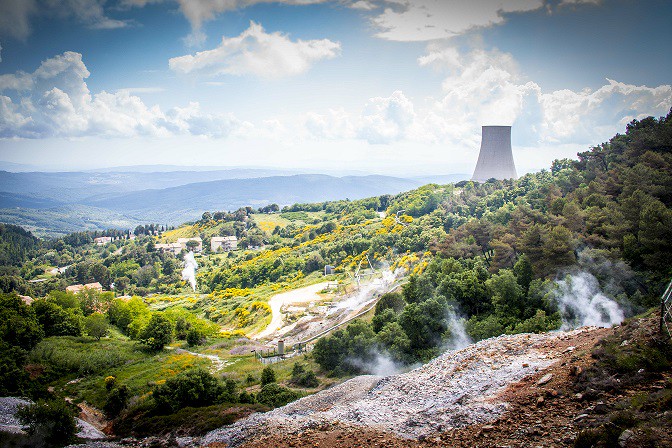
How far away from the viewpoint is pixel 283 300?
5606 cm

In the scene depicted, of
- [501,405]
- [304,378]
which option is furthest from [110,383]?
[501,405]

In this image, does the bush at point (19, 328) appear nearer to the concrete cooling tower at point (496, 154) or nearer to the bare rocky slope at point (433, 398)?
the bare rocky slope at point (433, 398)

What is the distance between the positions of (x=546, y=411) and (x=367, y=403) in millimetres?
7008

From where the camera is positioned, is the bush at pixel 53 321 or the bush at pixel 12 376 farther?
the bush at pixel 53 321

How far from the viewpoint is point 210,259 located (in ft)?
363

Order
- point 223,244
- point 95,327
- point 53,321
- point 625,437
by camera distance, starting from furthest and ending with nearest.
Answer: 1. point 223,244
2. point 53,321
3. point 95,327
4. point 625,437

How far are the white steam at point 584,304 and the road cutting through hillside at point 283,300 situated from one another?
30999mm

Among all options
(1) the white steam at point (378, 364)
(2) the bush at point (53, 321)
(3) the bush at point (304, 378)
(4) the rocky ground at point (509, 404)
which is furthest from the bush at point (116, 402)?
(2) the bush at point (53, 321)

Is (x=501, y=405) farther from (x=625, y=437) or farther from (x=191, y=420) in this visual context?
(x=191, y=420)

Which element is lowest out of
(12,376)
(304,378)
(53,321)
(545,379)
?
(53,321)

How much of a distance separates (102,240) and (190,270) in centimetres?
7787

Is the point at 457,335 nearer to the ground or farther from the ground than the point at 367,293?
farther from the ground

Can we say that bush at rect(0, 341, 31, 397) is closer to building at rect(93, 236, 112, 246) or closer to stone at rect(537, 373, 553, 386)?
stone at rect(537, 373, 553, 386)

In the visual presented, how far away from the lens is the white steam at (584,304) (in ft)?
68.2
